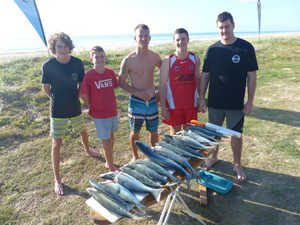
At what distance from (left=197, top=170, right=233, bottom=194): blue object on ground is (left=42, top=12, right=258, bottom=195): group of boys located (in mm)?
413

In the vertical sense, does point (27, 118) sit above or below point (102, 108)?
below

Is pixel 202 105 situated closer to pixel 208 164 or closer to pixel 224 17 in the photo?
pixel 208 164

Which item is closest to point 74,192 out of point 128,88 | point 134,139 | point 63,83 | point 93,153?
point 93,153

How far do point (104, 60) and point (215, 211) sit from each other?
9.31ft

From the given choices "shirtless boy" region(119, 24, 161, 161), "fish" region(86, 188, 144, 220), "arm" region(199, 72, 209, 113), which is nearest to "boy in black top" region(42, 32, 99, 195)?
"shirtless boy" region(119, 24, 161, 161)

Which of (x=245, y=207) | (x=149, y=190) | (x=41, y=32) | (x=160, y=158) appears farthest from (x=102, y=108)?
(x=41, y=32)

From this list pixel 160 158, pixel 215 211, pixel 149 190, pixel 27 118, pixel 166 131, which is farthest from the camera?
pixel 27 118

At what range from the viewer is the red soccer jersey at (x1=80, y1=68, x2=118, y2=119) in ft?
14.6

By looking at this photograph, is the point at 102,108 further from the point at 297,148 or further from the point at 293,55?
the point at 293,55

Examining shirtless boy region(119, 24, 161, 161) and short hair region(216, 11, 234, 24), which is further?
shirtless boy region(119, 24, 161, 161)

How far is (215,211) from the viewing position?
400cm

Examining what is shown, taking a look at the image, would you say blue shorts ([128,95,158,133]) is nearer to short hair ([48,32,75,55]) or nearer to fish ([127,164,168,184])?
short hair ([48,32,75,55])

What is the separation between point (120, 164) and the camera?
17.7 ft

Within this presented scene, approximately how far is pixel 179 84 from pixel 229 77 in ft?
2.62
